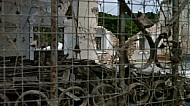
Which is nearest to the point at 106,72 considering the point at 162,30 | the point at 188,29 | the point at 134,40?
the point at 134,40

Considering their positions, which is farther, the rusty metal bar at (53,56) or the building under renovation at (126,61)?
the building under renovation at (126,61)

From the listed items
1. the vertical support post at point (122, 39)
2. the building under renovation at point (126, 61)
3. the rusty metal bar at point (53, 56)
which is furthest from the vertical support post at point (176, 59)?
the rusty metal bar at point (53, 56)

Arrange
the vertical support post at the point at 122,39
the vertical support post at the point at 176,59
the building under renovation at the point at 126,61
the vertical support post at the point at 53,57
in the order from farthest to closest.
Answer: the vertical support post at the point at 176,59 → the vertical support post at the point at 122,39 → the building under renovation at the point at 126,61 → the vertical support post at the point at 53,57

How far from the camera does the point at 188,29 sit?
400 centimetres

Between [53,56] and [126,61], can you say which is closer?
[53,56]

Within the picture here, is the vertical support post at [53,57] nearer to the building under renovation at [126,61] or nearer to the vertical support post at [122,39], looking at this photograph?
the building under renovation at [126,61]

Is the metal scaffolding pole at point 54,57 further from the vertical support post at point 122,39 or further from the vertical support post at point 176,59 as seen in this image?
the vertical support post at point 176,59

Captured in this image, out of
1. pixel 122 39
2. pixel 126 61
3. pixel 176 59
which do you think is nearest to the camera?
pixel 122 39

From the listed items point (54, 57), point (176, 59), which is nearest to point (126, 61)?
point (176, 59)

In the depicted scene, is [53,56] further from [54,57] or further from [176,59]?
[176,59]

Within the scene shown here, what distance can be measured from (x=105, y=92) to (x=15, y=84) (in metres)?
1.04

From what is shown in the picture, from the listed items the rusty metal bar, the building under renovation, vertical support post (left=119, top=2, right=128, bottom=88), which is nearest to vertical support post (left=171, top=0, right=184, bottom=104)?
the building under renovation

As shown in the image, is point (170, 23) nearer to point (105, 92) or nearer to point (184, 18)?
point (184, 18)

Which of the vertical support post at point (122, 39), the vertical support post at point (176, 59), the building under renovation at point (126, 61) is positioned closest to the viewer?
the building under renovation at point (126, 61)
